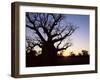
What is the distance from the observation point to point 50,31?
2.07 meters

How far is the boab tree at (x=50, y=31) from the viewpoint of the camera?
6.60 ft

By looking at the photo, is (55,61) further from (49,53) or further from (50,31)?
(50,31)

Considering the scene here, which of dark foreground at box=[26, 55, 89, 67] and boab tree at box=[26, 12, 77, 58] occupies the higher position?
boab tree at box=[26, 12, 77, 58]

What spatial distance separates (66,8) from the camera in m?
2.12

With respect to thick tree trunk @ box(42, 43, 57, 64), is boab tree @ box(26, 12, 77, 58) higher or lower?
higher

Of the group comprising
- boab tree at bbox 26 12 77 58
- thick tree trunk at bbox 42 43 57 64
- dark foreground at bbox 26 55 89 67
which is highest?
boab tree at bbox 26 12 77 58

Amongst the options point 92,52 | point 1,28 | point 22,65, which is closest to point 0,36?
point 1,28

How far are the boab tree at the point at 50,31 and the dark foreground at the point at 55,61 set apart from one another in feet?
0.15

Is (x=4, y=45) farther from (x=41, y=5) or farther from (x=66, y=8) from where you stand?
(x=66, y=8)

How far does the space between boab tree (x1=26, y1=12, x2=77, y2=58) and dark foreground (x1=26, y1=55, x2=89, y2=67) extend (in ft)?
0.15

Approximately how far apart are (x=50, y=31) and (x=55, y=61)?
270 millimetres

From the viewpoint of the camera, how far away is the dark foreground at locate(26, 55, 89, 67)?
200cm

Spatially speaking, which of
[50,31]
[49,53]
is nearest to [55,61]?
[49,53]

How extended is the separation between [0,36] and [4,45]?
0.23ft
